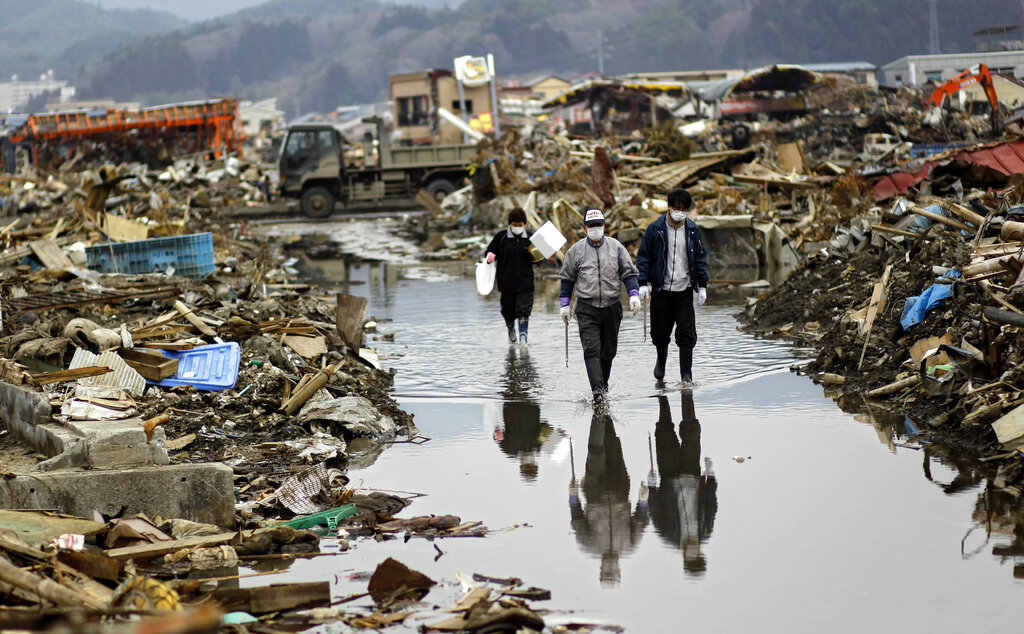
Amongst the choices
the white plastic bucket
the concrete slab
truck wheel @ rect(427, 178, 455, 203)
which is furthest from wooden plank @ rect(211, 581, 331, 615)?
truck wheel @ rect(427, 178, 455, 203)

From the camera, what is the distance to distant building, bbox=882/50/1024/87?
153 ft

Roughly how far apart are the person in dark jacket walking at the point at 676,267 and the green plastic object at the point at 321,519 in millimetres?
4112

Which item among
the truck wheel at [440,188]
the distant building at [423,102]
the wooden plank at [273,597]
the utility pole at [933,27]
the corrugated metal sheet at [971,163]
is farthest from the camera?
the utility pole at [933,27]

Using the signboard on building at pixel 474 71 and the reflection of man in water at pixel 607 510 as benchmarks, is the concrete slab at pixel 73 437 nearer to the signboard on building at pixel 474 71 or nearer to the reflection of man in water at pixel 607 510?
the reflection of man in water at pixel 607 510

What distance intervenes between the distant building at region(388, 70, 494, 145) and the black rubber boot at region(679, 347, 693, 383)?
54991mm

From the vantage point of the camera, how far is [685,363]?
9852mm

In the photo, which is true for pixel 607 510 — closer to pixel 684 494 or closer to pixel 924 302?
pixel 684 494

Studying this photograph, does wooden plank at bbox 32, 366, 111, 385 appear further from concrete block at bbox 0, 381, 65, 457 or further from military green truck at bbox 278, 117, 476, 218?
military green truck at bbox 278, 117, 476, 218

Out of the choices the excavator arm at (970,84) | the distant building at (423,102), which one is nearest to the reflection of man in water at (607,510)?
the excavator arm at (970,84)

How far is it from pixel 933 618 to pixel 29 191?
3401 centimetres

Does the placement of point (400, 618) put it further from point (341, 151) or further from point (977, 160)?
point (341, 151)

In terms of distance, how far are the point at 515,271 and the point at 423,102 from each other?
5792cm

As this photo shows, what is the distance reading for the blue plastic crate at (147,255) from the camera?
14.9 metres

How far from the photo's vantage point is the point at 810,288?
43.4 ft
